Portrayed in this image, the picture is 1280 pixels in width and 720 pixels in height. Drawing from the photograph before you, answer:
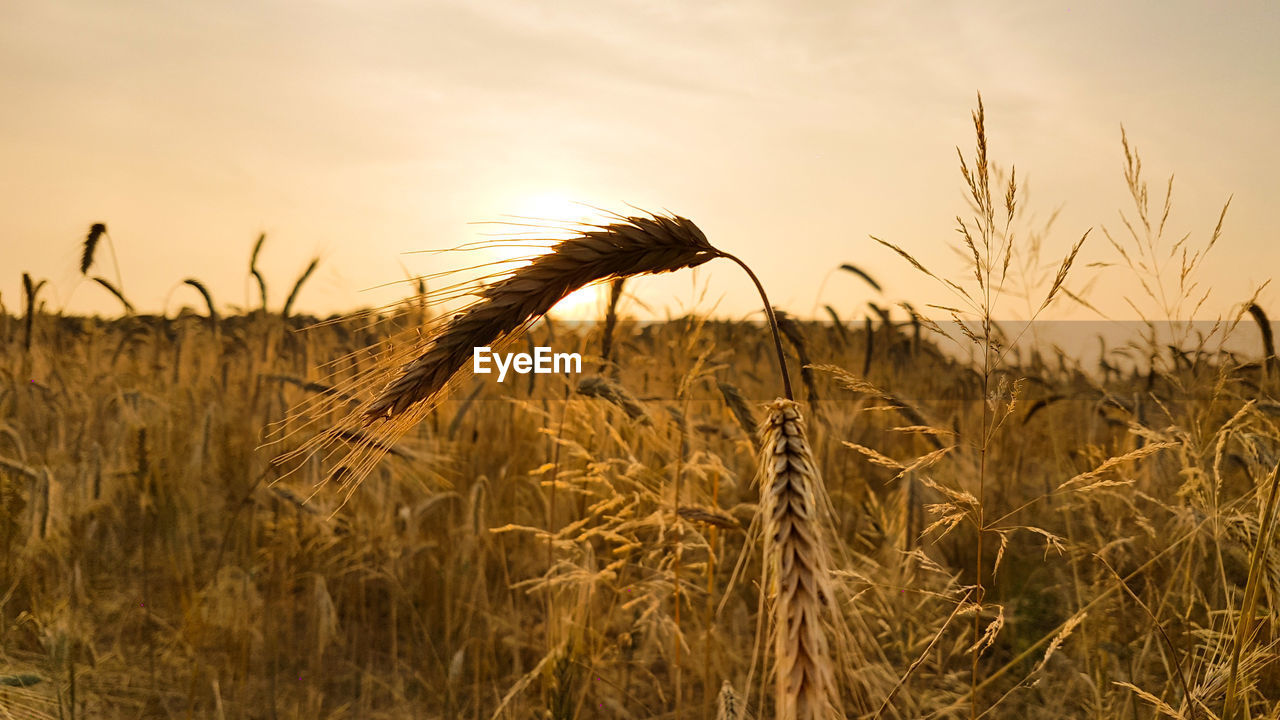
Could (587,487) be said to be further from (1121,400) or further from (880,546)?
(1121,400)

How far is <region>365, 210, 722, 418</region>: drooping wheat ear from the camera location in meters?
1.09

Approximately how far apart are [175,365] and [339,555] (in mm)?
3149

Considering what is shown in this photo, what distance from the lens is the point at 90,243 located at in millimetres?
4508

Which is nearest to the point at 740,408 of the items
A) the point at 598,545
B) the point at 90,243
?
the point at 598,545

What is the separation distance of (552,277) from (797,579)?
1.71ft

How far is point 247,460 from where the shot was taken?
4.09 m

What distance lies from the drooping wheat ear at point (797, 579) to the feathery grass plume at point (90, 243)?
4.79 meters

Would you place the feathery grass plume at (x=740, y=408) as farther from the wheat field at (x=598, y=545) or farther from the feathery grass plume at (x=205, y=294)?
the feathery grass plume at (x=205, y=294)

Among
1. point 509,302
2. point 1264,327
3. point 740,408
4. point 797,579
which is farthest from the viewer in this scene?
point 1264,327

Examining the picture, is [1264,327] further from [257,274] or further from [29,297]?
[29,297]

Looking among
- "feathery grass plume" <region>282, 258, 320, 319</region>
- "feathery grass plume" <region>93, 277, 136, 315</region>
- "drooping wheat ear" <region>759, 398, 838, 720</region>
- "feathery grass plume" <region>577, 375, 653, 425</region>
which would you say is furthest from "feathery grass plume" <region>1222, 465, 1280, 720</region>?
"feathery grass plume" <region>93, 277, 136, 315</region>

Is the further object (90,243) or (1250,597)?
(90,243)

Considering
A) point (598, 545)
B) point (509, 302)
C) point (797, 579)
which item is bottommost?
point (598, 545)

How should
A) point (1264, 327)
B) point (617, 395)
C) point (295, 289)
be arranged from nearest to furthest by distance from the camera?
point (617, 395)
point (1264, 327)
point (295, 289)
